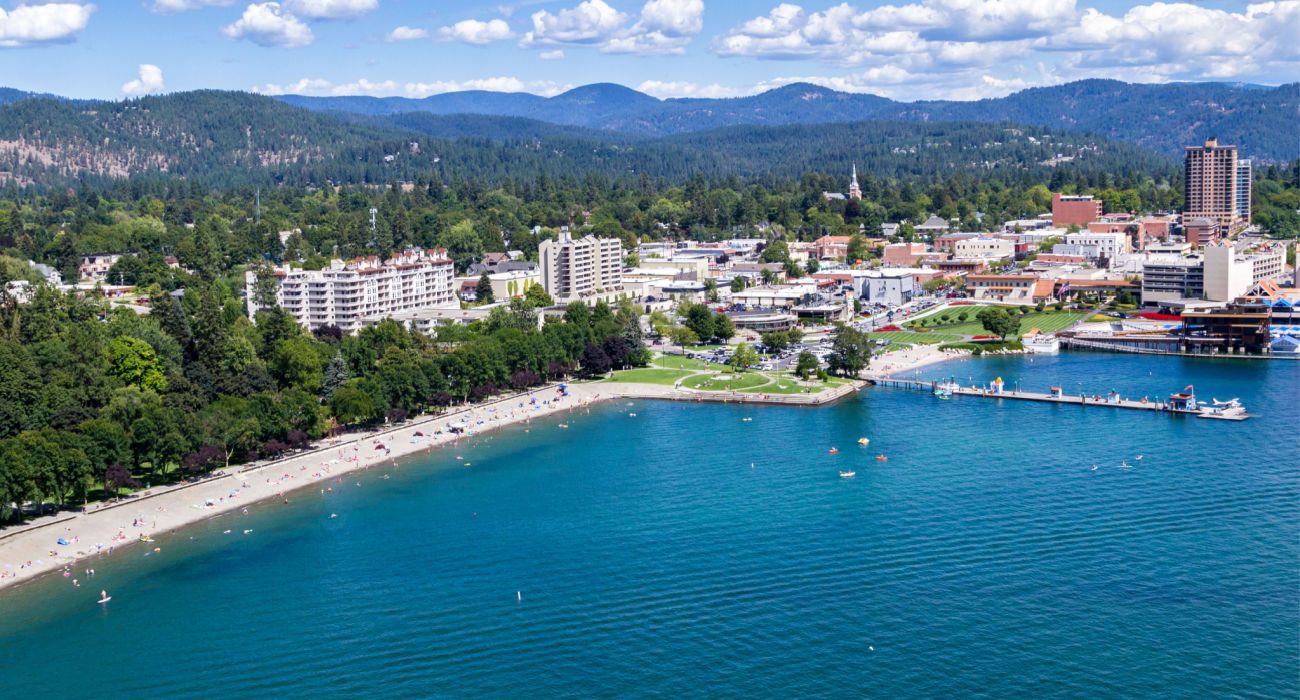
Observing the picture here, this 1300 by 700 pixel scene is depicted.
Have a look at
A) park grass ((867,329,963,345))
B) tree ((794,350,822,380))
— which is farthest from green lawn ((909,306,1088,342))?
tree ((794,350,822,380))

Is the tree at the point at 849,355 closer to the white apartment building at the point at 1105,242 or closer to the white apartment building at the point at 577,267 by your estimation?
the white apartment building at the point at 577,267

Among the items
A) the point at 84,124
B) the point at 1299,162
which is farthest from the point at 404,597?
the point at 84,124

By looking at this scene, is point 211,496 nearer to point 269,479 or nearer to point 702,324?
point 269,479

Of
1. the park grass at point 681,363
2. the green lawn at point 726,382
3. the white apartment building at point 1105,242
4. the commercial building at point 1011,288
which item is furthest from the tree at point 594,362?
the white apartment building at point 1105,242

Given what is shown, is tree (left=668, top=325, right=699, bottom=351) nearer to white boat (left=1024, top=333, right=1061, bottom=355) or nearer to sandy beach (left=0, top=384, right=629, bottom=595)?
sandy beach (left=0, top=384, right=629, bottom=595)

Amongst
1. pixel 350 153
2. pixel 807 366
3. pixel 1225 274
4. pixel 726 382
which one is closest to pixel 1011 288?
pixel 1225 274
